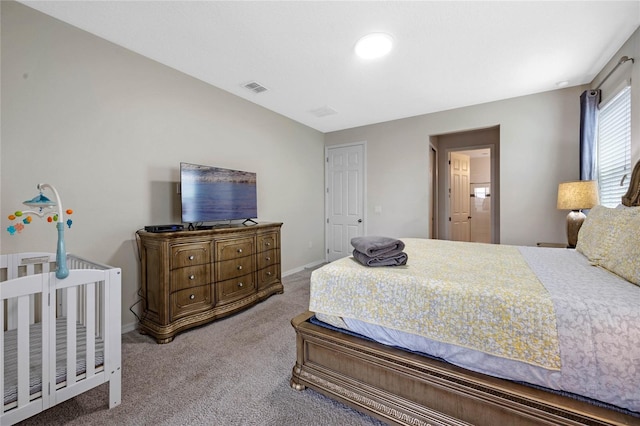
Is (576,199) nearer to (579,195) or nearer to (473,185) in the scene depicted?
(579,195)

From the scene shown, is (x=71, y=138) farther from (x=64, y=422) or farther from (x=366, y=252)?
(x=366, y=252)

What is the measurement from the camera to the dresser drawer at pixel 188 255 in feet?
7.64

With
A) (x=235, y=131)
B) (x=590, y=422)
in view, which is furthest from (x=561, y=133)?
(x=235, y=131)

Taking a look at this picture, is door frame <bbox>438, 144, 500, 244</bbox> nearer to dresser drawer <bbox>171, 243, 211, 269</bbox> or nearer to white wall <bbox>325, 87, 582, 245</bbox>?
white wall <bbox>325, 87, 582, 245</bbox>

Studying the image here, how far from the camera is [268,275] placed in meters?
3.34

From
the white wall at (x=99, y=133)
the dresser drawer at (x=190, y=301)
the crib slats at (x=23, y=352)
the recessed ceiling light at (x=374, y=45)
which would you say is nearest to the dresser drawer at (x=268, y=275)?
the dresser drawer at (x=190, y=301)

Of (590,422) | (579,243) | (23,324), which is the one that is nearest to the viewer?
(590,422)

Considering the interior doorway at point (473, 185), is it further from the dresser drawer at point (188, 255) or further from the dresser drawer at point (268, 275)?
the dresser drawer at point (188, 255)

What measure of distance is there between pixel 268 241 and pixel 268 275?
1.43ft

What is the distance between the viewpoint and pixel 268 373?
1.85 metres

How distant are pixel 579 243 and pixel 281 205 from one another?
Result: 3.49 metres

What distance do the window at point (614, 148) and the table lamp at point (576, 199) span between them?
175mm

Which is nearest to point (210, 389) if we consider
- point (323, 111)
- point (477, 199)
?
Answer: point (323, 111)

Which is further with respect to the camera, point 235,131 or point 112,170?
point 235,131
